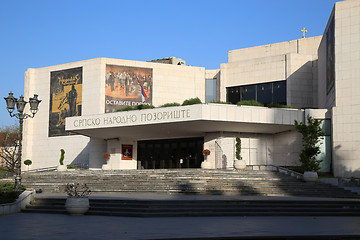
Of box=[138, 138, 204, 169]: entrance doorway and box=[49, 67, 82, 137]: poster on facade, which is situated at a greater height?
box=[49, 67, 82, 137]: poster on facade

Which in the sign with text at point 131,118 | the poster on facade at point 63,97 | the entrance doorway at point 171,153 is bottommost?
the entrance doorway at point 171,153

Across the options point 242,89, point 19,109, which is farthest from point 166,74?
point 19,109

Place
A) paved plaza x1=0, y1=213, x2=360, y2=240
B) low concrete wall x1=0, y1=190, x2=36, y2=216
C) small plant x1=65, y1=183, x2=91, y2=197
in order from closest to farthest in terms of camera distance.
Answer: paved plaza x1=0, y1=213, x2=360, y2=240, small plant x1=65, y1=183, x2=91, y2=197, low concrete wall x1=0, y1=190, x2=36, y2=216

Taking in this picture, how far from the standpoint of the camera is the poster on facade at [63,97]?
48.3 metres

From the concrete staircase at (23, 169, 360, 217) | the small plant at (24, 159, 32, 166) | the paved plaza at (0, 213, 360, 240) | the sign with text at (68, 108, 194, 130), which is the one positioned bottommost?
the paved plaza at (0, 213, 360, 240)

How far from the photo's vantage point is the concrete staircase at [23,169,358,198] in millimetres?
24375

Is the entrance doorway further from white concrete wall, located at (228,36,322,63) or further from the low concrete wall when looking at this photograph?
the low concrete wall

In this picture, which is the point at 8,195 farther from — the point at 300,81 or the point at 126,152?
the point at 300,81

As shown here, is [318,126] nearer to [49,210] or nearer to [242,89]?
[242,89]

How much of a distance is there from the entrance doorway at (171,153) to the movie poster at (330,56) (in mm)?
11882

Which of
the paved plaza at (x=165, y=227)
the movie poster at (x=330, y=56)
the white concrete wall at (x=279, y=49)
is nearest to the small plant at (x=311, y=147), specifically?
the movie poster at (x=330, y=56)

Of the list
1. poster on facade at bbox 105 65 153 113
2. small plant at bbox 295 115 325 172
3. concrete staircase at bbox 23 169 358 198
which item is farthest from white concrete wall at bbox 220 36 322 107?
concrete staircase at bbox 23 169 358 198

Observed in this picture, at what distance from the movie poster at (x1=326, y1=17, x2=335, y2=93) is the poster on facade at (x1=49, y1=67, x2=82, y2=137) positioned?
25602 millimetres

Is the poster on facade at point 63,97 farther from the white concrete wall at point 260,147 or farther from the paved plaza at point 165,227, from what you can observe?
the paved plaza at point 165,227
